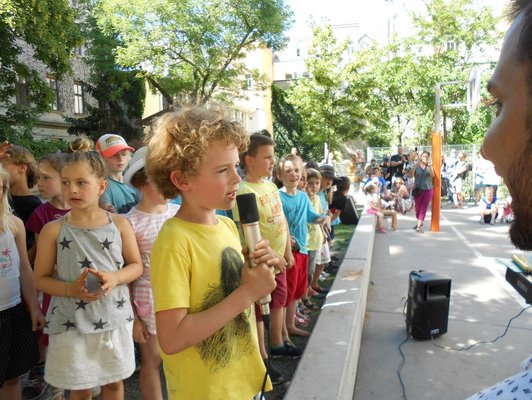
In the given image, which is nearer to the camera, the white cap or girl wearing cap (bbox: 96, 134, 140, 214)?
the white cap

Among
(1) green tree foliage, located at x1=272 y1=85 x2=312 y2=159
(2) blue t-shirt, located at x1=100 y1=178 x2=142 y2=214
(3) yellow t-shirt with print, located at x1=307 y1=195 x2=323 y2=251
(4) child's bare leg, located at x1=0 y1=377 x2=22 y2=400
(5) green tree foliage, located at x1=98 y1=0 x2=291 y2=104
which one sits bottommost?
(4) child's bare leg, located at x1=0 y1=377 x2=22 y2=400

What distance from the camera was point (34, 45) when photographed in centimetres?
1583

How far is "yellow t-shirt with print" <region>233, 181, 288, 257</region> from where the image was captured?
3348 mm

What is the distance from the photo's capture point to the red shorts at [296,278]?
3.89 m

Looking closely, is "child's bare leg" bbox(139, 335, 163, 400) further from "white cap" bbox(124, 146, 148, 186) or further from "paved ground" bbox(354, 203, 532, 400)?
"paved ground" bbox(354, 203, 532, 400)

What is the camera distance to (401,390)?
3285mm

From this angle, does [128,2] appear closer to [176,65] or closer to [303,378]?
[176,65]

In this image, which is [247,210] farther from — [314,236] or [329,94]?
[329,94]

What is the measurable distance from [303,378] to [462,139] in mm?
28187

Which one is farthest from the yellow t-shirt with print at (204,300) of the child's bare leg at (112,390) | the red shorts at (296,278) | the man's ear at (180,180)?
the red shorts at (296,278)

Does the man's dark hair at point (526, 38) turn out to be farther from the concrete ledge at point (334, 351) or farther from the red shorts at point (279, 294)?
the red shorts at point (279, 294)

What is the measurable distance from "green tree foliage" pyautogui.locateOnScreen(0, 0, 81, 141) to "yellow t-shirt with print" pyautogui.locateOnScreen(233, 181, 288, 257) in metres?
13.9

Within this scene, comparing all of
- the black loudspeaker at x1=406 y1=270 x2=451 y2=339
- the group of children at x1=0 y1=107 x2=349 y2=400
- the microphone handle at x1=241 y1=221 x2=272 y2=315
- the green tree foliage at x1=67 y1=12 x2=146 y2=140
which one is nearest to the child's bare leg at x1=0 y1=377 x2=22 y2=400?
the group of children at x1=0 y1=107 x2=349 y2=400

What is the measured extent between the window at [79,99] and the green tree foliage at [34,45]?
1187cm
